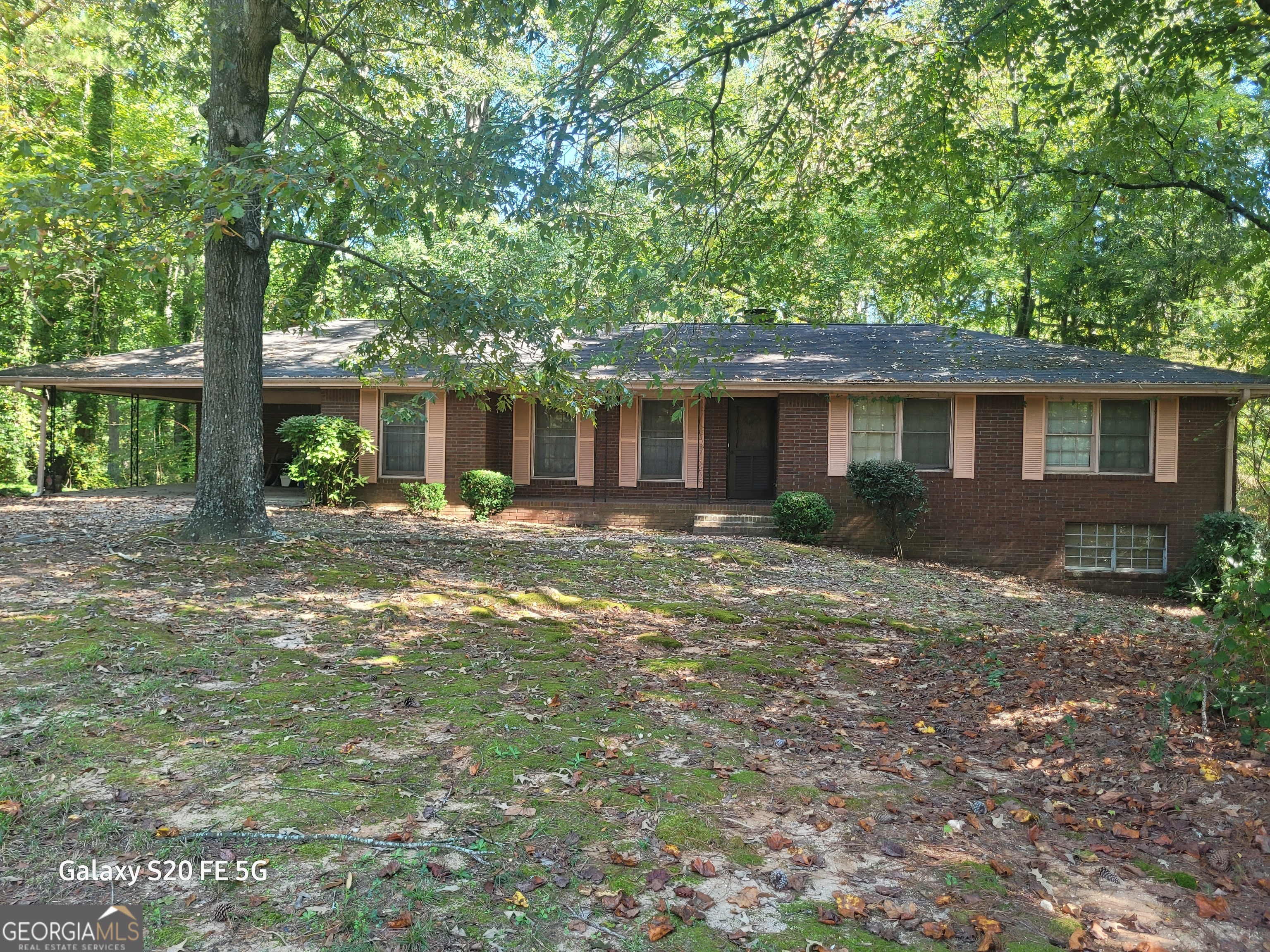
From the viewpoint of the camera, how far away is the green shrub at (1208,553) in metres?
13.1

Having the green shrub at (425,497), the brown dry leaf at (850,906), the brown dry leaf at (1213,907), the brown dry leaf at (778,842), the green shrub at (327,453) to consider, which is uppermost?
the green shrub at (327,453)

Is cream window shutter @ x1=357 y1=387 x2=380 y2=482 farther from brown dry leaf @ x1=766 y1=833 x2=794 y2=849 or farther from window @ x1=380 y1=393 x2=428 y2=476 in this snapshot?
brown dry leaf @ x1=766 y1=833 x2=794 y2=849

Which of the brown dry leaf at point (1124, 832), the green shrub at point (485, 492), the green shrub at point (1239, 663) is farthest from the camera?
the green shrub at point (485, 492)

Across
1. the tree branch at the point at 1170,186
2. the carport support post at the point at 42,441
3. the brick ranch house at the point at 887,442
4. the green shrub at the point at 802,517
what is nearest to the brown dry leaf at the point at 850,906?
the tree branch at the point at 1170,186

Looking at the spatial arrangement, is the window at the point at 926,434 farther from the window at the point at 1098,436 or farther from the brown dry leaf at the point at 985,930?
the brown dry leaf at the point at 985,930

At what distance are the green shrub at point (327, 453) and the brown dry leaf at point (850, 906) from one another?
538 inches

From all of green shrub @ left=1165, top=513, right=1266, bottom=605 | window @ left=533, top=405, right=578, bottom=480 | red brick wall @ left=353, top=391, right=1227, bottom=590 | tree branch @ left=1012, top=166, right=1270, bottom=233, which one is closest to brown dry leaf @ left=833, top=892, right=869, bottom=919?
tree branch @ left=1012, top=166, right=1270, bottom=233

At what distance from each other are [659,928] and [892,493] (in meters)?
12.1

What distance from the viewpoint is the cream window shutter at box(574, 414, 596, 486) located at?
1661 cm

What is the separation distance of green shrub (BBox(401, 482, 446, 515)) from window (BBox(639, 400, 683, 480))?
158 inches

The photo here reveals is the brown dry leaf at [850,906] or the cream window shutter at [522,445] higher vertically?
the cream window shutter at [522,445]

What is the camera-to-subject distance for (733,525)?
14.7 metres

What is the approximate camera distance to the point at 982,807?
3932 millimetres

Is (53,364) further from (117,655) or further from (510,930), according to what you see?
(510,930)
